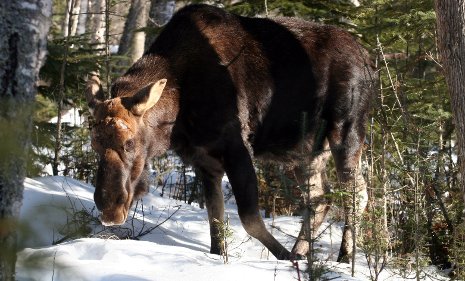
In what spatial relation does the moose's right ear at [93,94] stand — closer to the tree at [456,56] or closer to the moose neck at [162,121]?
the moose neck at [162,121]

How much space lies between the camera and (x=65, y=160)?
10.7 m

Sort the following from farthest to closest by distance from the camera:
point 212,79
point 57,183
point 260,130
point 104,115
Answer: point 57,183 < point 260,130 < point 212,79 < point 104,115

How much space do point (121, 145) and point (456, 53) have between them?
298cm

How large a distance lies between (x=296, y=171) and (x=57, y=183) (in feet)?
9.17

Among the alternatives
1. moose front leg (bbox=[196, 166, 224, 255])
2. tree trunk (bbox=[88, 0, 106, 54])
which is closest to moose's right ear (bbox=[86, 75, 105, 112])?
moose front leg (bbox=[196, 166, 224, 255])

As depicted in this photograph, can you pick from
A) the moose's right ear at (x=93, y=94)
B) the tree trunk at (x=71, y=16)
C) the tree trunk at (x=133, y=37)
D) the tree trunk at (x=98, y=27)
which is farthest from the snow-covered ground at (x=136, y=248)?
the tree trunk at (x=133, y=37)

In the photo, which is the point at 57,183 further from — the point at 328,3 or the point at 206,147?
the point at 328,3

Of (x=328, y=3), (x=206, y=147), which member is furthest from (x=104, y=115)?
(x=328, y=3)

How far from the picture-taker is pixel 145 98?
7.20m

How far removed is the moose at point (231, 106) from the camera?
7164 mm

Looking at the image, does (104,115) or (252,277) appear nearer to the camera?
(252,277)

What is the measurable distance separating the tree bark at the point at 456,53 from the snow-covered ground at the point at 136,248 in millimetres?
1242

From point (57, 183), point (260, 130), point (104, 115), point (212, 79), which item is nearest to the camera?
point (104, 115)

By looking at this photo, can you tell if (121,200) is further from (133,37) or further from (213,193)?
(133,37)
